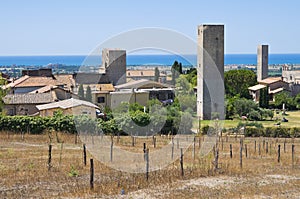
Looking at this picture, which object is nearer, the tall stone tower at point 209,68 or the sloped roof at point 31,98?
the sloped roof at point 31,98

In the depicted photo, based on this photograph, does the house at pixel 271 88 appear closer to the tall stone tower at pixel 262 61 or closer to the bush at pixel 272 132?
the tall stone tower at pixel 262 61

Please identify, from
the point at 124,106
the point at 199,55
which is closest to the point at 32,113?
the point at 124,106

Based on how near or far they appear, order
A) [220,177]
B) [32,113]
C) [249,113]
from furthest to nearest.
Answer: [249,113]
[32,113]
[220,177]

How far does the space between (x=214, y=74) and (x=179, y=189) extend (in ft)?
132

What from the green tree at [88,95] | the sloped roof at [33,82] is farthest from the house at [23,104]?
the sloped roof at [33,82]

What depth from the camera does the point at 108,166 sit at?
1923 centimetres

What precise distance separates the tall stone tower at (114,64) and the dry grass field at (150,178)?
4176 centimetres

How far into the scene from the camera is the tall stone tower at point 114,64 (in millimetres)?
65125

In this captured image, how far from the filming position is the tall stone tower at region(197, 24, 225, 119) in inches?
2117

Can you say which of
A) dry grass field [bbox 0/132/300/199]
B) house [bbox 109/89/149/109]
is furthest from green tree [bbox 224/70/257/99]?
dry grass field [bbox 0/132/300/199]

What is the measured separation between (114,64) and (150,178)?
50.7 metres

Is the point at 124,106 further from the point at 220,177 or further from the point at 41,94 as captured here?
the point at 220,177

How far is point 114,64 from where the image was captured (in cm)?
6694

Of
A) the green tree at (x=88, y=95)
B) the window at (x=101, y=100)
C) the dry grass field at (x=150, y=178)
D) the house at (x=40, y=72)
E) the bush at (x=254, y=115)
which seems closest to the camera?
the dry grass field at (x=150, y=178)
